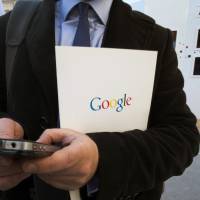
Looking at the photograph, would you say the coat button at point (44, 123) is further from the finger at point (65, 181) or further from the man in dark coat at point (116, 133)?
→ the finger at point (65, 181)

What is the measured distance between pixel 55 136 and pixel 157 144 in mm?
213

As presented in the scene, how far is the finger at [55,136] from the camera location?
40cm

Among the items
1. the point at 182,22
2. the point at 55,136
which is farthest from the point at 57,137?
the point at 182,22

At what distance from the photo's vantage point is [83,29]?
1.91ft

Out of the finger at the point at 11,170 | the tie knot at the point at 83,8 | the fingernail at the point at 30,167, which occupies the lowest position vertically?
the finger at the point at 11,170

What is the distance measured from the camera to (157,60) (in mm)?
594

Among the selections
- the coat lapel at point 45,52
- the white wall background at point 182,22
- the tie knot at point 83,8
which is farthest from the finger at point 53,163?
the white wall background at point 182,22

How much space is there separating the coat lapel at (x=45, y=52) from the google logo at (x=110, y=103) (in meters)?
0.10

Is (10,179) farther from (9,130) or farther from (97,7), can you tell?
(97,7)

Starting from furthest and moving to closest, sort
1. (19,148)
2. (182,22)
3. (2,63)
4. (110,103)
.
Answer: (182,22) < (2,63) < (110,103) < (19,148)

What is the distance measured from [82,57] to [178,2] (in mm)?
2261

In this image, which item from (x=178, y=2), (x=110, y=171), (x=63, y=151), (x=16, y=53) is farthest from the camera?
(x=178, y=2)

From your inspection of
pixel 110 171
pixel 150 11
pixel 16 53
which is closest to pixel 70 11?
pixel 16 53

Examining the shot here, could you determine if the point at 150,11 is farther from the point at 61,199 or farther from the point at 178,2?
the point at 61,199
